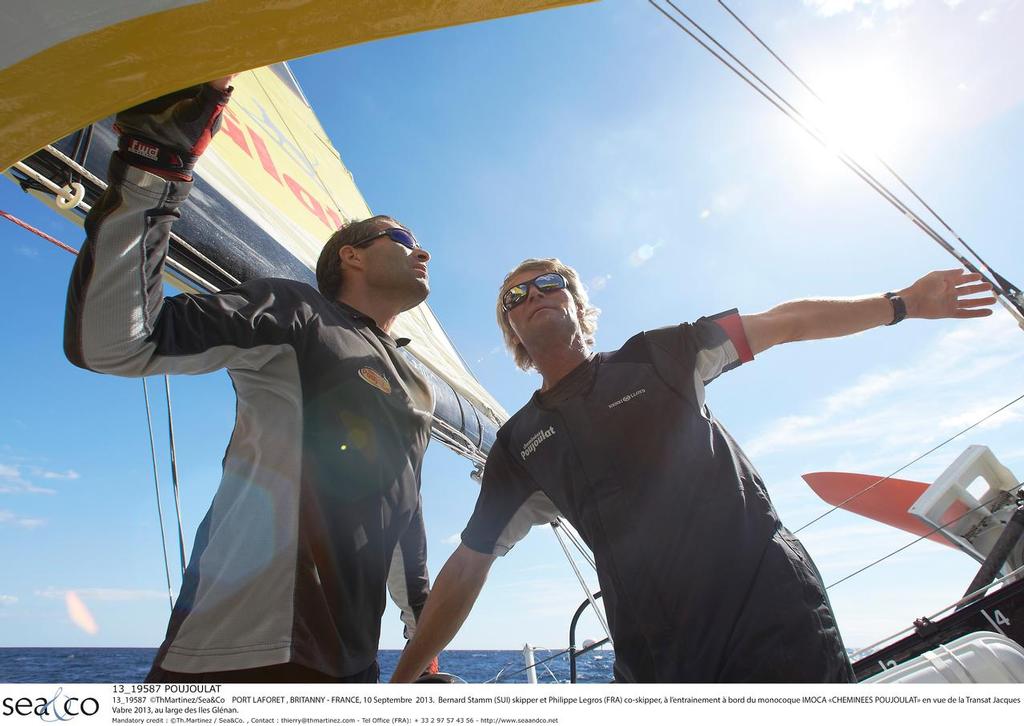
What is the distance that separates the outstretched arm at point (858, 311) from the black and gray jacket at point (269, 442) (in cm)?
103

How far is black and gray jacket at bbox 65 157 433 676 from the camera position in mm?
905

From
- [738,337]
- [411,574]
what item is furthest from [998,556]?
[411,574]

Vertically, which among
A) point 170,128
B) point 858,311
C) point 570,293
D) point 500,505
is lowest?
point 500,505

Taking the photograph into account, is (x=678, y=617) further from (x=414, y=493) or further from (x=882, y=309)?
(x=882, y=309)

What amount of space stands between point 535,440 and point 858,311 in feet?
3.12

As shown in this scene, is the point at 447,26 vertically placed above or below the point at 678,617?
above

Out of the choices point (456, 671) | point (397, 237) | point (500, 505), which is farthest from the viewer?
point (456, 671)

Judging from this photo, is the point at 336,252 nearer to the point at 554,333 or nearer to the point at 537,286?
the point at 537,286

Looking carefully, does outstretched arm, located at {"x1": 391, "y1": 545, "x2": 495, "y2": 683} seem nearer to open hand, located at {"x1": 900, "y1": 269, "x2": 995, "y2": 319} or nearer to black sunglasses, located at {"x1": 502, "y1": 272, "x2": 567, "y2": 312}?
black sunglasses, located at {"x1": 502, "y1": 272, "x2": 567, "y2": 312}

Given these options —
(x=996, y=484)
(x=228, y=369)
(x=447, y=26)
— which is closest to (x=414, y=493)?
(x=228, y=369)

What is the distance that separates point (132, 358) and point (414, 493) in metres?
0.85

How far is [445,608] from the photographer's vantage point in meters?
1.67

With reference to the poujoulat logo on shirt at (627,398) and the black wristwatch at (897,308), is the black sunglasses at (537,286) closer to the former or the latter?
the poujoulat logo on shirt at (627,398)

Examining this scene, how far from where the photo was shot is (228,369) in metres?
1.33
